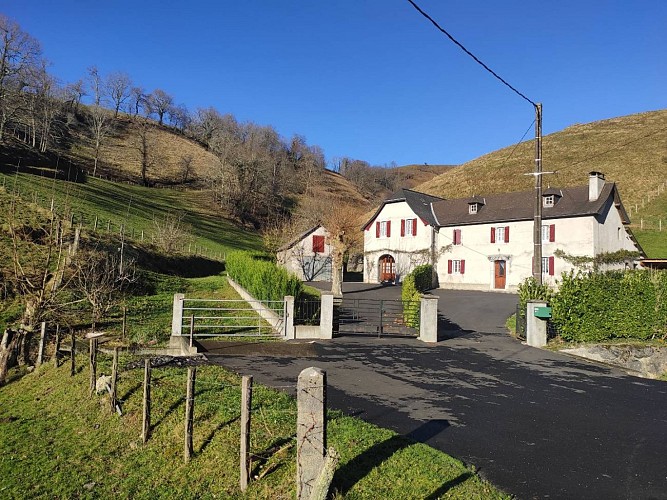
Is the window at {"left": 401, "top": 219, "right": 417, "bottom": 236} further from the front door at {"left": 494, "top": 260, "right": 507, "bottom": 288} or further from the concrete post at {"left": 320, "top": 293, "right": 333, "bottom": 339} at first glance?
the concrete post at {"left": 320, "top": 293, "right": 333, "bottom": 339}

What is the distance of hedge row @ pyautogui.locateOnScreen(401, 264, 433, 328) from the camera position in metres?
17.0

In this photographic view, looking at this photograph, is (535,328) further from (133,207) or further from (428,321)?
(133,207)

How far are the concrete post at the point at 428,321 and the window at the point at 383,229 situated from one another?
25.6m

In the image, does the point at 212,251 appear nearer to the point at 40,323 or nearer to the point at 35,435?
the point at 40,323

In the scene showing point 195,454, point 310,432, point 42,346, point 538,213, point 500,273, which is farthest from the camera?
point 500,273

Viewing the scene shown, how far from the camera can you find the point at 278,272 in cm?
1656

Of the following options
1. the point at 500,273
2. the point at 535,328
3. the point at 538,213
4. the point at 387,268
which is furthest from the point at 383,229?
the point at 535,328

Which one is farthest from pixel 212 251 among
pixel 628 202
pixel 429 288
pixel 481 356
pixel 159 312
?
pixel 628 202

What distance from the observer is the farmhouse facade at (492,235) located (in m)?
32.0

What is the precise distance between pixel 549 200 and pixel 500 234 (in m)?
4.52

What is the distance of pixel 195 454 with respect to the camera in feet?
19.8

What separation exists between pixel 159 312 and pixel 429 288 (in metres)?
24.2

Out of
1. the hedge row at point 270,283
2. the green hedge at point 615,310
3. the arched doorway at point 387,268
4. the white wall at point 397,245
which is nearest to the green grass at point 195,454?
the hedge row at point 270,283

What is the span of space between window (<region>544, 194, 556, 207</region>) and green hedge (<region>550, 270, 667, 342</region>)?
21.3m
